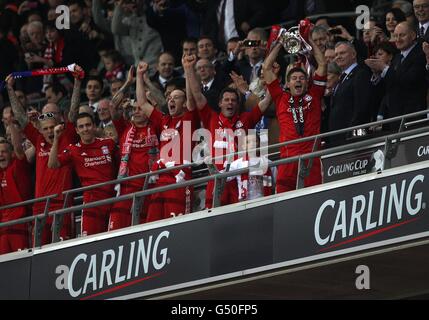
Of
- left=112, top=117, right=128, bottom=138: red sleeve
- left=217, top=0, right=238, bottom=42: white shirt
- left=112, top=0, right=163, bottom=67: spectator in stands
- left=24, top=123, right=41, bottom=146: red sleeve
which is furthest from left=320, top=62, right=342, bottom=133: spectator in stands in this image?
left=112, top=0, right=163, bottom=67: spectator in stands

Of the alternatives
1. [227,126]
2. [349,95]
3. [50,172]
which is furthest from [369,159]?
[50,172]

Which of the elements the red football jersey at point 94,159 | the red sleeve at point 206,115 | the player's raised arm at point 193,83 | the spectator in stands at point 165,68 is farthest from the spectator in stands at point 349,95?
the spectator in stands at point 165,68

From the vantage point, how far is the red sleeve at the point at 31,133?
17.4 meters

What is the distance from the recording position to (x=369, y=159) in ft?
46.1

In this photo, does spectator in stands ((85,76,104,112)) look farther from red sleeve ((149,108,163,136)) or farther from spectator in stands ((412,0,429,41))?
spectator in stands ((412,0,429,41))

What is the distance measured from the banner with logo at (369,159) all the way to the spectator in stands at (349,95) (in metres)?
0.45

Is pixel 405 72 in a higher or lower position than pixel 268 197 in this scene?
higher

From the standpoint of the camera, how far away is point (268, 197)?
47.7ft

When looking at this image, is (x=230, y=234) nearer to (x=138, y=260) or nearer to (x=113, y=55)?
(x=138, y=260)

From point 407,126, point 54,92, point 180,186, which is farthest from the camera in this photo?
point 54,92

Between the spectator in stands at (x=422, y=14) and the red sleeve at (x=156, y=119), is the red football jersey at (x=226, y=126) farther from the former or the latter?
the spectator in stands at (x=422, y=14)

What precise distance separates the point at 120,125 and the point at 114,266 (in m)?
1.98
